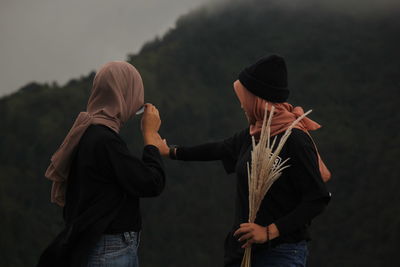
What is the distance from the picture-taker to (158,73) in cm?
3077

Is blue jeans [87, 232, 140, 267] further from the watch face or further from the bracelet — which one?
the bracelet

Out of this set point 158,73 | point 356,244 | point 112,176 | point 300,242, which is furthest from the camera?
point 158,73

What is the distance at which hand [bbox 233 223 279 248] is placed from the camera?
3.02 meters

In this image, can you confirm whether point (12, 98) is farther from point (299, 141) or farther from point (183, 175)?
point (299, 141)

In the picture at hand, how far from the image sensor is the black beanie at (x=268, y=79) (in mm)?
3230

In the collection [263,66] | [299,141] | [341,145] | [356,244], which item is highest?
[263,66]

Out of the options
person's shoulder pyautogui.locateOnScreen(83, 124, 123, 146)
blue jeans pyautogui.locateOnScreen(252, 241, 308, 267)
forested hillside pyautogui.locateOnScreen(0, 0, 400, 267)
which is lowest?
forested hillside pyautogui.locateOnScreen(0, 0, 400, 267)

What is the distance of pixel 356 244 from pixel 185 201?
644 cm

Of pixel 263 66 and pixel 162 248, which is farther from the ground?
pixel 263 66

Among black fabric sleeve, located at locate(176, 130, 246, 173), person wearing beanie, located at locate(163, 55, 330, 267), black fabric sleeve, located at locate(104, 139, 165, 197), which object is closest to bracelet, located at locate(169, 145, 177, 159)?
black fabric sleeve, located at locate(176, 130, 246, 173)

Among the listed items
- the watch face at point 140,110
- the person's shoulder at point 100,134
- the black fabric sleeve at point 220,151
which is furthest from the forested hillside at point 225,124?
the person's shoulder at point 100,134

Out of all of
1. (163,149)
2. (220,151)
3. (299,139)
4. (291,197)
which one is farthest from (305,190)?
(163,149)

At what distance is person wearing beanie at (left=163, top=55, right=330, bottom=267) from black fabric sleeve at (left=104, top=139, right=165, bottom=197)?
0.44 metres

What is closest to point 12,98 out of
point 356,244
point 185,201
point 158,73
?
point 158,73
